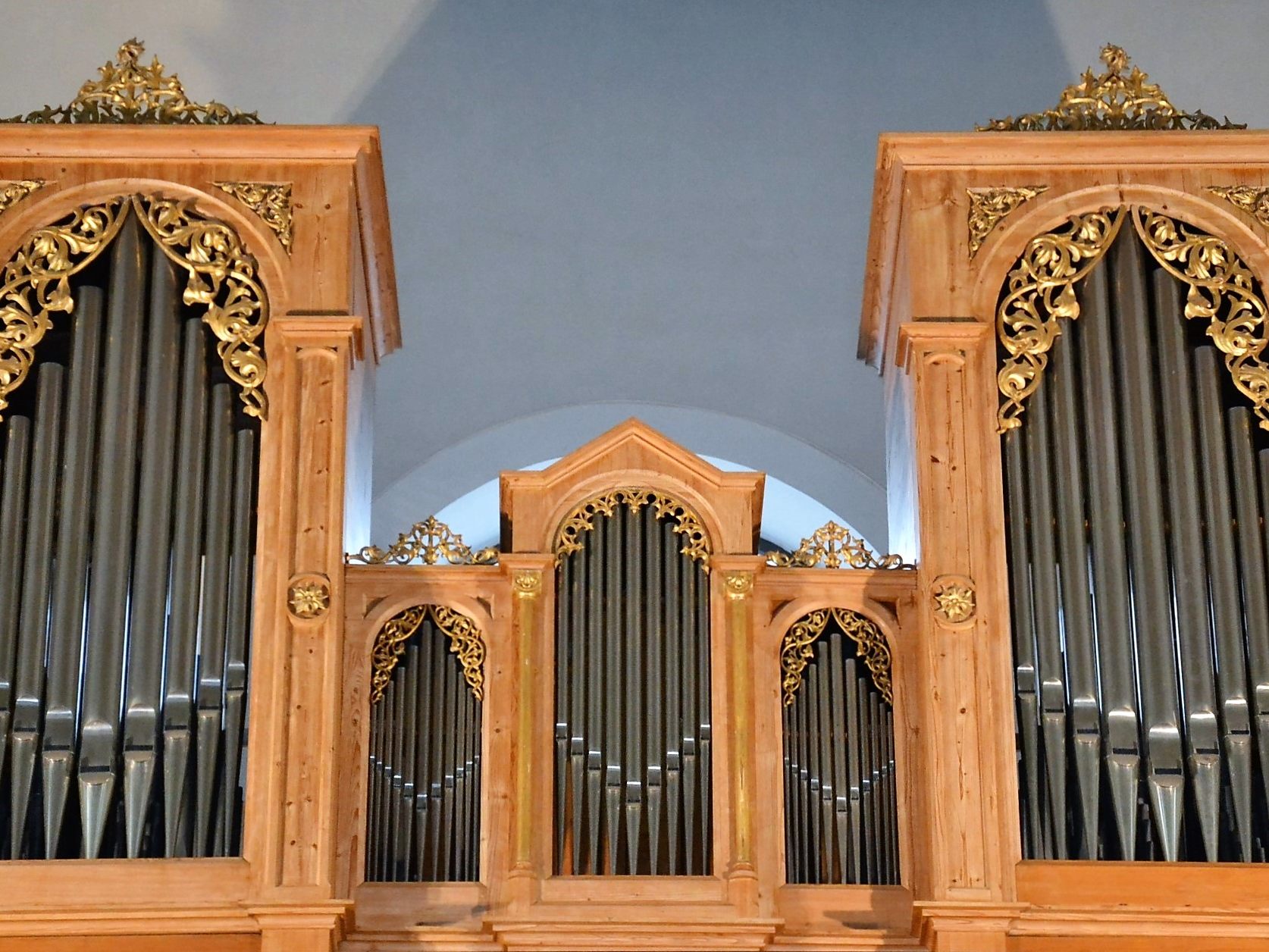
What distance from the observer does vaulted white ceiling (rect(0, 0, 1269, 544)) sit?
14.8 metres

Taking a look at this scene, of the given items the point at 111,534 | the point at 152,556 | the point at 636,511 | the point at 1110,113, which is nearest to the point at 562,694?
the point at 636,511

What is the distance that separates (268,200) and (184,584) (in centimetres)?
172

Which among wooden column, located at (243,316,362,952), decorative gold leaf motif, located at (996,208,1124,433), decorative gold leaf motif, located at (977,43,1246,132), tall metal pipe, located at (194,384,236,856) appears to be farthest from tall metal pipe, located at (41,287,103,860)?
decorative gold leaf motif, located at (977,43,1246,132)

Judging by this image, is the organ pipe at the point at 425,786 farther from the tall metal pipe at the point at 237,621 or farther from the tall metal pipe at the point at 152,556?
the tall metal pipe at the point at 152,556

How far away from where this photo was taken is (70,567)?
1070 cm

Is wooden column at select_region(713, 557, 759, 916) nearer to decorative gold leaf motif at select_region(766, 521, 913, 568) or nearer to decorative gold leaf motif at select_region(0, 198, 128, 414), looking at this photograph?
decorative gold leaf motif at select_region(766, 521, 913, 568)

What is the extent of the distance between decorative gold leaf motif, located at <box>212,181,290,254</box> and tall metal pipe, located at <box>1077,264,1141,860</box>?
334cm

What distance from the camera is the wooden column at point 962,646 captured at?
33.3ft

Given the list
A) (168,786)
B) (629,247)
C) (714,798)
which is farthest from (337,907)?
(629,247)

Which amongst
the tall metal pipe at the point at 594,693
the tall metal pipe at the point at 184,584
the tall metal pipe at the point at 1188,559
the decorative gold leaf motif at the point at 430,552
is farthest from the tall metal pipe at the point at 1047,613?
the tall metal pipe at the point at 184,584

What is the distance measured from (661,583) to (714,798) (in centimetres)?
92

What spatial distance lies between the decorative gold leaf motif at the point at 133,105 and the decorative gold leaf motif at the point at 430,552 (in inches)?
74.4

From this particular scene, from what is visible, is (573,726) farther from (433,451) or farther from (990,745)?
(433,451)

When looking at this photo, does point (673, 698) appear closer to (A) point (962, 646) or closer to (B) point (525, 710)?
(B) point (525, 710)
